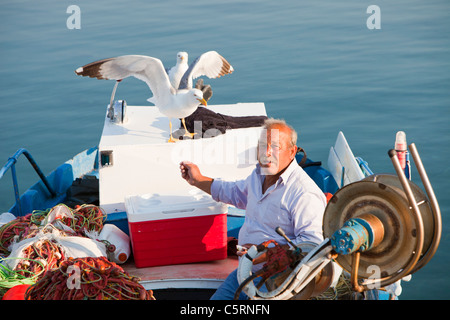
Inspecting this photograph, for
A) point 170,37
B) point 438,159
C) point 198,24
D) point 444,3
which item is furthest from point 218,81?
point 444,3

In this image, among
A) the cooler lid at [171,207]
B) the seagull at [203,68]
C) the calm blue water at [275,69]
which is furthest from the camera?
the calm blue water at [275,69]

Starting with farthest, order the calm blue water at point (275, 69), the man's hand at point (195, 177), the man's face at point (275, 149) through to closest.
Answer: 1. the calm blue water at point (275, 69)
2. the man's hand at point (195, 177)
3. the man's face at point (275, 149)

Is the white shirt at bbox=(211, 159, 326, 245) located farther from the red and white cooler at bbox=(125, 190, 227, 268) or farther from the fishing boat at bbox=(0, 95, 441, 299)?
the red and white cooler at bbox=(125, 190, 227, 268)

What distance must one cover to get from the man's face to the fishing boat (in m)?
0.43

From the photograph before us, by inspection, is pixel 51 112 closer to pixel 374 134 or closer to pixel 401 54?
pixel 374 134

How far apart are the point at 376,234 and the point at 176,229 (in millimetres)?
2021

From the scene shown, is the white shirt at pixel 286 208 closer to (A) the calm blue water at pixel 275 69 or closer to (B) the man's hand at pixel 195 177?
(B) the man's hand at pixel 195 177

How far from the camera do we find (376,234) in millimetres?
2111

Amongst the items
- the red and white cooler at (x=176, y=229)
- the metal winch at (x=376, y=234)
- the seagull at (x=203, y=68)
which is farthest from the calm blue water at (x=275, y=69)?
the metal winch at (x=376, y=234)

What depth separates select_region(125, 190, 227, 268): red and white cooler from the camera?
3877 millimetres

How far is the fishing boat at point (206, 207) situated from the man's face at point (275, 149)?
43 cm

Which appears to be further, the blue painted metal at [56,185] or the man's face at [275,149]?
the blue painted metal at [56,185]

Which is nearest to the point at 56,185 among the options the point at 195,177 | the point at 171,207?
the point at 171,207

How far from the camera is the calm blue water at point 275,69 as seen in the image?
10.0m
